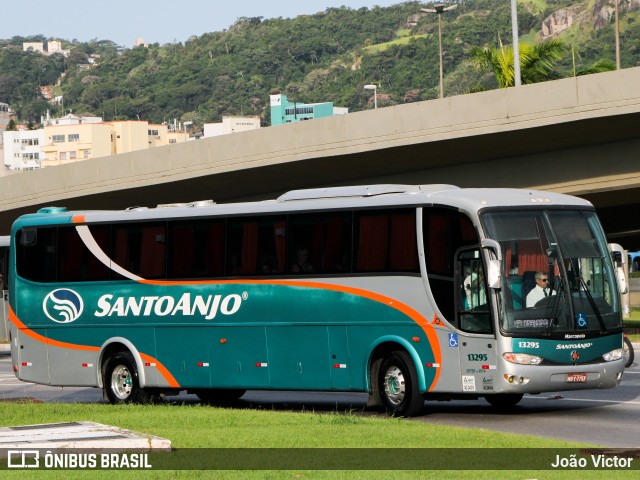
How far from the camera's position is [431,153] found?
123ft

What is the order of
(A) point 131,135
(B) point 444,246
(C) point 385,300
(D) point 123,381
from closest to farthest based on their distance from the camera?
(B) point 444,246
(C) point 385,300
(D) point 123,381
(A) point 131,135

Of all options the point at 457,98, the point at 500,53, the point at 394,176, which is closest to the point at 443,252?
the point at 457,98

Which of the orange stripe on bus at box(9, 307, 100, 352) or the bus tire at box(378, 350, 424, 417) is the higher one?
the orange stripe on bus at box(9, 307, 100, 352)

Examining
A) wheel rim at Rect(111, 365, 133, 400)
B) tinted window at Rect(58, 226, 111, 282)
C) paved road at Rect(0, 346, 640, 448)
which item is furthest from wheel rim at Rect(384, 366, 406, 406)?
tinted window at Rect(58, 226, 111, 282)

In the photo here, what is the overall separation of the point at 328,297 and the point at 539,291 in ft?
11.0

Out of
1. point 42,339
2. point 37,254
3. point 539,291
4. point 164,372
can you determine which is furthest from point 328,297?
point 37,254

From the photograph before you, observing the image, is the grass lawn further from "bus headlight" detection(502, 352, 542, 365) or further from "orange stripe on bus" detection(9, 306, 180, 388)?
"orange stripe on bus" detection(9, 306, 180, 388)

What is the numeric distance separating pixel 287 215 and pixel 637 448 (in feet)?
25.7

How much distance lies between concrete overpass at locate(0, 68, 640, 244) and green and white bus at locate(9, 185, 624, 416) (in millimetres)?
→ 14555

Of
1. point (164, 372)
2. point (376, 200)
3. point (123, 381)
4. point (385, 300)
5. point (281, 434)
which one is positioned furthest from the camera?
point (123, 381)

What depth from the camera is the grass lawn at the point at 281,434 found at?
11422mm

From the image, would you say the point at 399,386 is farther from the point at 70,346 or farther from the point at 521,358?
the point at 70,346

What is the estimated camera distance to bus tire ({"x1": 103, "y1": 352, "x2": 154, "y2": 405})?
2173cm

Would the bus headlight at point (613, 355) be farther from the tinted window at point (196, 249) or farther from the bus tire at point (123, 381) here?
the bus tire at point (123, 381)
